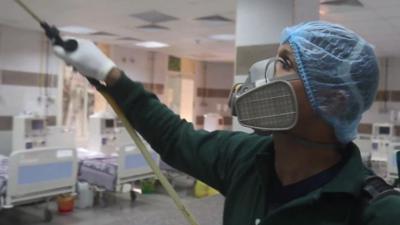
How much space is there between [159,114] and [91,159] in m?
4.72

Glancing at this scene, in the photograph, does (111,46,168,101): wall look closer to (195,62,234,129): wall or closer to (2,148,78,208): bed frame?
(195,62,234,129): wall

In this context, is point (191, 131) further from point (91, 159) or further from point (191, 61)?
point (191, 61)

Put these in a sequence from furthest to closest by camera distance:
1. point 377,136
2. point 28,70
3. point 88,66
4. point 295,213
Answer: point 377,136 < point 28,70 < point 88,66 < point 295,213

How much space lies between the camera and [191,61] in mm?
11406

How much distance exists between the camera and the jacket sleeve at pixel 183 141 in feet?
3.90

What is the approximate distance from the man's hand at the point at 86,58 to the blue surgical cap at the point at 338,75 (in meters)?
0.50

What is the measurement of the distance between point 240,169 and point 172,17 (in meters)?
4.95

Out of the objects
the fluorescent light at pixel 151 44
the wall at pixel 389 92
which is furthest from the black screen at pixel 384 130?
the fluorescent light at pixel 151 44

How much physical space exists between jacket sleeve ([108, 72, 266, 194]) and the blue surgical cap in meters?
0.30

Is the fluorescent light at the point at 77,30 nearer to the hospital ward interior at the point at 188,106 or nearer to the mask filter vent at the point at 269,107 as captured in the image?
the hospital ward interior at the point at 188,106

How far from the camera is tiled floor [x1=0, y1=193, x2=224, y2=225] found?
A: 405cm

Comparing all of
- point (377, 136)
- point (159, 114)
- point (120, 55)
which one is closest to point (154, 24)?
point (120, 55)

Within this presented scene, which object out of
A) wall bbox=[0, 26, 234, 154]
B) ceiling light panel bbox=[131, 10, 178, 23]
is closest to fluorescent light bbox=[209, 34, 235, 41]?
ceiling light panel bbox=[131, 10, 178, 23]

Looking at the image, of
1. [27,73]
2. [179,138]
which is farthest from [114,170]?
[179,138]
